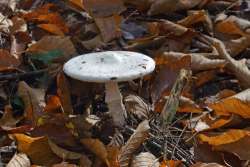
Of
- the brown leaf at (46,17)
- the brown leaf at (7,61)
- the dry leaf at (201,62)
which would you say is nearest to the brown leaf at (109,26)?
the brown leaf at (46,17)

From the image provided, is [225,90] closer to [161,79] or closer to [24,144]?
[161,79]

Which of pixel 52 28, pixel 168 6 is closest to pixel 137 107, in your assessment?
pixel 52 28

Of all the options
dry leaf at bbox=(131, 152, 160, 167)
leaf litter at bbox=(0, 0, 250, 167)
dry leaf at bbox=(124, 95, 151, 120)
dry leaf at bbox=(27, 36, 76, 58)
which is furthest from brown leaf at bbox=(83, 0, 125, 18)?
dry leaf at bbox=(131, 152, 160, 167)

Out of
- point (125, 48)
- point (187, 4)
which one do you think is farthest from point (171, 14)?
point (125, 48)

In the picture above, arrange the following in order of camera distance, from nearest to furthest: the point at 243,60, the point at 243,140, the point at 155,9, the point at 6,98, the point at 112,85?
the point at 243,140
the point at 112,85
the point at 6,98
the point at 243,60
the point at 155,9

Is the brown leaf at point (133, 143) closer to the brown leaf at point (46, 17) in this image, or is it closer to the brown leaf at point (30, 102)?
the brown leaf at point (30, 102)

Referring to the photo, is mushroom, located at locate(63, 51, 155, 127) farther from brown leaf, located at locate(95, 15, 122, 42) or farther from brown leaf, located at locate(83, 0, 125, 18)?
brown leaf, located at locate(83, 0, 125, 18)

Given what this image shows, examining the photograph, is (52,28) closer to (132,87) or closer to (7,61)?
(7,61)

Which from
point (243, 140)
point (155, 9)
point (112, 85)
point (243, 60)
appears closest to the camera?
point (243, 140)
